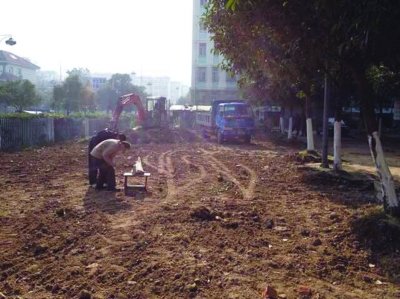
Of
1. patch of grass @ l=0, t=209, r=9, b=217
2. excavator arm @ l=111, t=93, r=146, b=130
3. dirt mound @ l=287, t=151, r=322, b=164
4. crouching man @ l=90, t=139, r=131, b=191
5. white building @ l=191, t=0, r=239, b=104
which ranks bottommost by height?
patch of grass @ l=0, t=209, r=9, b=217

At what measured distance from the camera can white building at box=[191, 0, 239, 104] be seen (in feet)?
213

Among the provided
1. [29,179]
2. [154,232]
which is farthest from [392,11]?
[29,179]

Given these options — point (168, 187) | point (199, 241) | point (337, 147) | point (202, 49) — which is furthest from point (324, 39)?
point (202, 49)

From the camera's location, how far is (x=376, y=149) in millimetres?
7230

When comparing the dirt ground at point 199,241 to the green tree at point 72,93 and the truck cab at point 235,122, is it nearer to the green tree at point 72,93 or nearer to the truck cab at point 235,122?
the truck cab at point 235,122

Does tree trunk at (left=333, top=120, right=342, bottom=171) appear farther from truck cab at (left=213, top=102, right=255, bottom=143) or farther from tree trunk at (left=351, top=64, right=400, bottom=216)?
truck cab at (left=213, top=102, right=255, bottom=143)

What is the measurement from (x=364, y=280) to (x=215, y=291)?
1675 mm

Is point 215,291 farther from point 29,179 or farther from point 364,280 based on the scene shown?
point 29,179

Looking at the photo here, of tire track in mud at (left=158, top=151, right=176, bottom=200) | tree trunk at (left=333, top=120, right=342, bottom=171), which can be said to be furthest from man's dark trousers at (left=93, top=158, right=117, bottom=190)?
tree trunk at (left=333, top=120, right=342, bottom=171)

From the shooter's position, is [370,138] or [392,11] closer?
[392,11]

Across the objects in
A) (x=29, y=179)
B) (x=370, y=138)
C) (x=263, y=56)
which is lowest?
(x=29, y=179)

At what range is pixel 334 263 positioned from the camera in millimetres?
5535

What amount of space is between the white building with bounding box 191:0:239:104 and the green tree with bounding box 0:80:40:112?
2486 cm

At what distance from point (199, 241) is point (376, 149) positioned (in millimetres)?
3171
